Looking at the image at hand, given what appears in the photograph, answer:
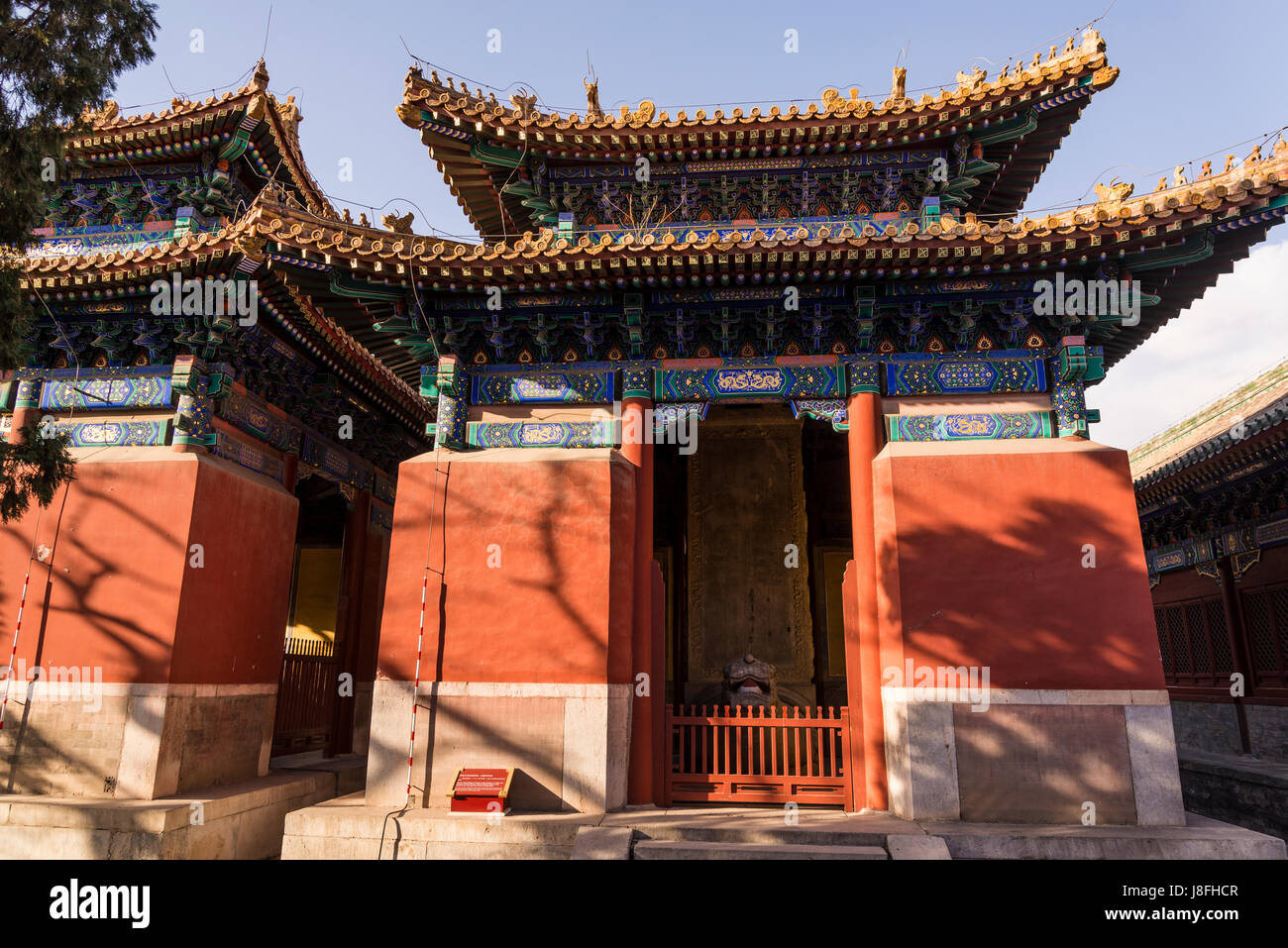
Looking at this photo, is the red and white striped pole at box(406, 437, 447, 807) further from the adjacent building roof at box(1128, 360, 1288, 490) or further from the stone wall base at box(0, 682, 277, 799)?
the adjacent building roof at box(1128, 360, 1288, 490)

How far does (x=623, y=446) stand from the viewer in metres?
9.04

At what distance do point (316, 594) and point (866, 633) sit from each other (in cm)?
1139

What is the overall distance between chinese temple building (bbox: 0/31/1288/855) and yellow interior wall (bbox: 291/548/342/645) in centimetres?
368

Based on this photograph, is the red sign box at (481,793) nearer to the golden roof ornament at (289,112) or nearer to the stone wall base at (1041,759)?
the stone wall base at (1041,759)

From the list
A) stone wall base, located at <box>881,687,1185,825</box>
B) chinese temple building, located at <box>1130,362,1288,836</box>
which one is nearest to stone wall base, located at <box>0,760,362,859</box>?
stone wall base, located at <box>881,687,1185,825</box>

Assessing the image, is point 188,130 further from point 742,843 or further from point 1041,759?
point 1041,759

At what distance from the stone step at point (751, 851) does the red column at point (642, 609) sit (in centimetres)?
131

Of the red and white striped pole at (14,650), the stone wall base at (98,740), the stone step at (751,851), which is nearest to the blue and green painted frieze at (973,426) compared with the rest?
the stone step at (751,851)

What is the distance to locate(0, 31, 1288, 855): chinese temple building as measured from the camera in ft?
25.5

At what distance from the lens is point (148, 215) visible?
40.2 ft

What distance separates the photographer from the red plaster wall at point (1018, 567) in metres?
7.71

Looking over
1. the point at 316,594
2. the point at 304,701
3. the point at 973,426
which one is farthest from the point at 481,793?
the point at 316,594
